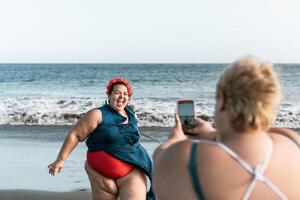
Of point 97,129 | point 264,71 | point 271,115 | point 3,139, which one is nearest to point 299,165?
point 271,115

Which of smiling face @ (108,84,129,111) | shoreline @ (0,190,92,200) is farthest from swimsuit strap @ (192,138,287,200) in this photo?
shoreline @ (0,190,92,200)

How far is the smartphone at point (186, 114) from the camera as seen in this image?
8.86 feet

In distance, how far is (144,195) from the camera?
5.07m

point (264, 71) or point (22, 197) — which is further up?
point (264, 71)

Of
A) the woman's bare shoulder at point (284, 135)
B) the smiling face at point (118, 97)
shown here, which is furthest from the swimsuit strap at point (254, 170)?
the smiling face at point (118, 97)

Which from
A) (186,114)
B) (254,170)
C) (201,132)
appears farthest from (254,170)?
(186,114)

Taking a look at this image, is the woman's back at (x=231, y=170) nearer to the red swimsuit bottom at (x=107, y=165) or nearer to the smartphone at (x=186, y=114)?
the smartphone at (x=186, y=114)

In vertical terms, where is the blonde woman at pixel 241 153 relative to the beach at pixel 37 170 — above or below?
above

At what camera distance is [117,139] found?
5027 millimetres

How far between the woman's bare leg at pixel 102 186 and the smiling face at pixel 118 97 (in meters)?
0.58

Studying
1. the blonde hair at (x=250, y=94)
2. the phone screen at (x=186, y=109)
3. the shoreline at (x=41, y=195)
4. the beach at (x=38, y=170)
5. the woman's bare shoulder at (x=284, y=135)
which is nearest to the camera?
the blonde hair at (x=250, y=94)

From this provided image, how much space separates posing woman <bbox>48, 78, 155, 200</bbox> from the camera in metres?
4.98

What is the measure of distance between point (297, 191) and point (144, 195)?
9.37 ft

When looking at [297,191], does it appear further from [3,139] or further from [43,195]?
[3,139]
